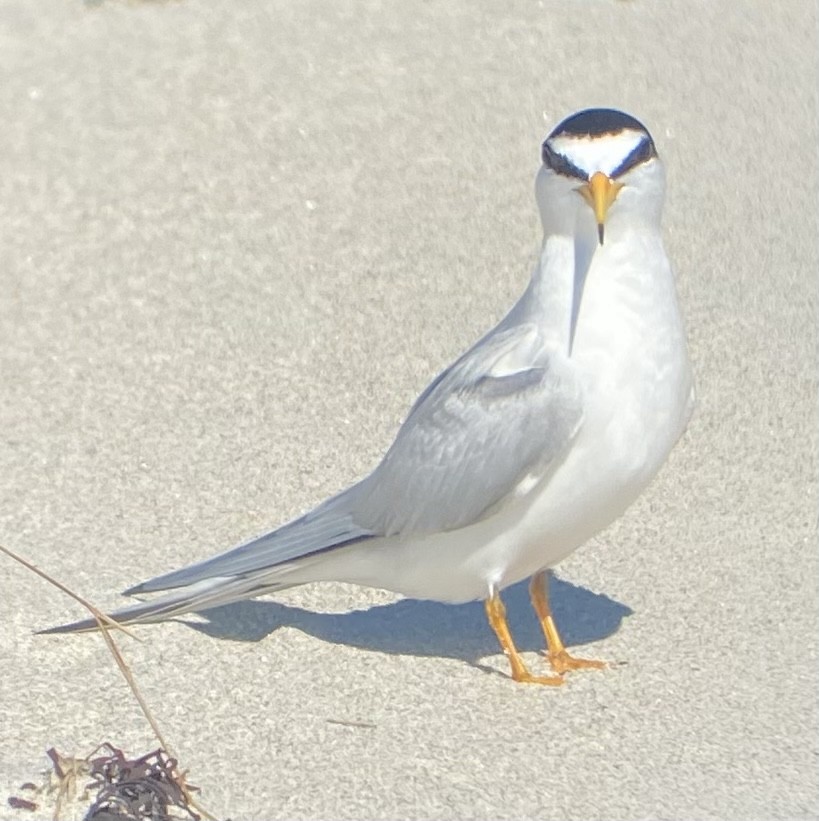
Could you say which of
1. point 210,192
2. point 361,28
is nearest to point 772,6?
point 361,28

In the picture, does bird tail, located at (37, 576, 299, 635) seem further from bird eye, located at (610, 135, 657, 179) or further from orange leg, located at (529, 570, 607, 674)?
bird eye, located at (610, 135, 657, 179)

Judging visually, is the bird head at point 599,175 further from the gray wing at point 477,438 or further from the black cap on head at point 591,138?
the gray wing at point 477,438

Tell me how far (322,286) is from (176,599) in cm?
200

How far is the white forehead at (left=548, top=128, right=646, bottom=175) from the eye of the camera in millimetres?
3922

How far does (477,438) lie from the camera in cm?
407

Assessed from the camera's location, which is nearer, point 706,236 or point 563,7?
point 706,236

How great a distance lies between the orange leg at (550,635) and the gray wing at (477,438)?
394 millimetres

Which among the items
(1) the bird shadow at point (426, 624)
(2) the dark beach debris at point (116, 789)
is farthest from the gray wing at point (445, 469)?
(2) the dark beach debris at point (116, 789)

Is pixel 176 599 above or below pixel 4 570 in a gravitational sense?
below

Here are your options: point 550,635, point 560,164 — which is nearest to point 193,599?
point 550,635

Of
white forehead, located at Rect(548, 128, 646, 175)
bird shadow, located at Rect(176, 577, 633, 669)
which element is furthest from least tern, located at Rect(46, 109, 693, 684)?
bird shadow, located at Rect(176, 577, 633, 669)

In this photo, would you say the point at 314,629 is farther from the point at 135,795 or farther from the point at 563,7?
the point at 563,7

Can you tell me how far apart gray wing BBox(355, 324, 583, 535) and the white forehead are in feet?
1.37

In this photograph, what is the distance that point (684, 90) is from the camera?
7.06 meters
